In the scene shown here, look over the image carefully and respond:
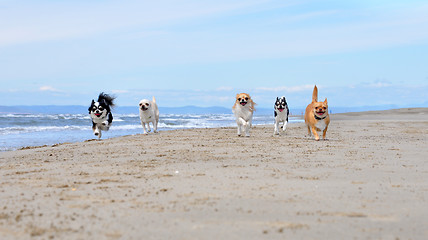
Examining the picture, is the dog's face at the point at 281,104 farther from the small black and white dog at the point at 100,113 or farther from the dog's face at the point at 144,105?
the small black and white dog at the point at 100,113

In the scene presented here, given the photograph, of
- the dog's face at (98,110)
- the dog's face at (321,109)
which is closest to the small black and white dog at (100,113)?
the dog's face at (98,110)

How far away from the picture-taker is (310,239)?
115 inches

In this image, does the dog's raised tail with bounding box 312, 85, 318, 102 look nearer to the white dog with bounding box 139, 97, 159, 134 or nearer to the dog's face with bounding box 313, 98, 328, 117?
the dog's face with bounding box 313, 98, 328, 117

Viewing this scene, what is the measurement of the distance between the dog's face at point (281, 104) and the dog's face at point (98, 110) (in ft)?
16.4

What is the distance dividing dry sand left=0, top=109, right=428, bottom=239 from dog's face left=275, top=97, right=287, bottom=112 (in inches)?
220

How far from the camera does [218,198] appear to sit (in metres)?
4.00

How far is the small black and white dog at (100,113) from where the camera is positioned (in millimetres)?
12703

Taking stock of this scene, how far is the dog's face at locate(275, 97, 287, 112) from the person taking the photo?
12539 mm

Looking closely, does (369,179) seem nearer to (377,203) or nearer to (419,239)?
(377,203)

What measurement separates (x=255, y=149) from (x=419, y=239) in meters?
5.20

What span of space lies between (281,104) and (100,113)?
5.23m

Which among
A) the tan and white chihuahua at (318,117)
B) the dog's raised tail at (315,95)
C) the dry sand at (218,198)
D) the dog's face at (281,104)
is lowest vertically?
the dry sand at (218,198)

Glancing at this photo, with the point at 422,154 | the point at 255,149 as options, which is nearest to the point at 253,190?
the point at 255,149

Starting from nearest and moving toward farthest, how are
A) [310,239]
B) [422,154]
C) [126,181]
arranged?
[310,239] < [126,181] < [422,154]
